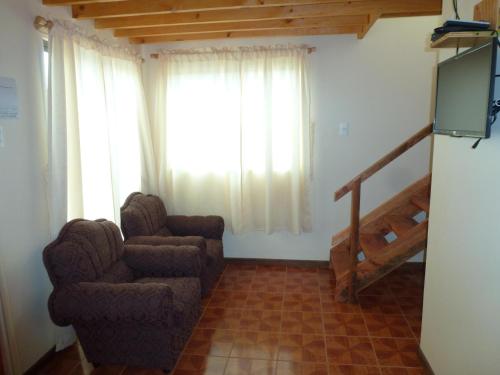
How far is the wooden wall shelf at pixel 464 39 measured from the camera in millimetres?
1429

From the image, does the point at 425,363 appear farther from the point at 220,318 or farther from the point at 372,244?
A: the point at 220,318

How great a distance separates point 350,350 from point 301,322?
47 centimetres

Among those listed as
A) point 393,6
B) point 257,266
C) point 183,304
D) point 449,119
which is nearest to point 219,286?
point 257,266

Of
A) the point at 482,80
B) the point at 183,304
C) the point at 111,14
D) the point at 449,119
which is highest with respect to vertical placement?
the point at 111,14

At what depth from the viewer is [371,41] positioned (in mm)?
3588

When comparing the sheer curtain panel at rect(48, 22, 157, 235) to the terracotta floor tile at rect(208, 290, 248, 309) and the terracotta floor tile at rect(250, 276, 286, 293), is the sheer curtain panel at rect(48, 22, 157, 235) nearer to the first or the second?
the terracotta floor tile at rect(208, 290, 248, 309)

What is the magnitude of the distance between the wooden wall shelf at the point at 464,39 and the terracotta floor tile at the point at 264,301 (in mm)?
2325

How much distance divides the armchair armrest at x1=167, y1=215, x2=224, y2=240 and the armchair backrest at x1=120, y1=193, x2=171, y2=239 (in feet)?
0.27

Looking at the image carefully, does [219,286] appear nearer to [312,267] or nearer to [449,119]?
[312,267]

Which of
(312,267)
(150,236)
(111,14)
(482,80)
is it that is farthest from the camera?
(312,267)

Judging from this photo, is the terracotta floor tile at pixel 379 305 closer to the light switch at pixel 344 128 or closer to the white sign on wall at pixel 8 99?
the light switch at pixel 344 128

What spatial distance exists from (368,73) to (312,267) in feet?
6.94

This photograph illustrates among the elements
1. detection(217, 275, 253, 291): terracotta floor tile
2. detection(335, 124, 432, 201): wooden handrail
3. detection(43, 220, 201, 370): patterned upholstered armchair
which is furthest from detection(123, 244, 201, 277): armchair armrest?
detection(335, 124, 432, 201): wooden handrail

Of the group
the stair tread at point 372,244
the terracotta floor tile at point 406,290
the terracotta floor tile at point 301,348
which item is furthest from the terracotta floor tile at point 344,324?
the terracotta floor tile at point 406,290
